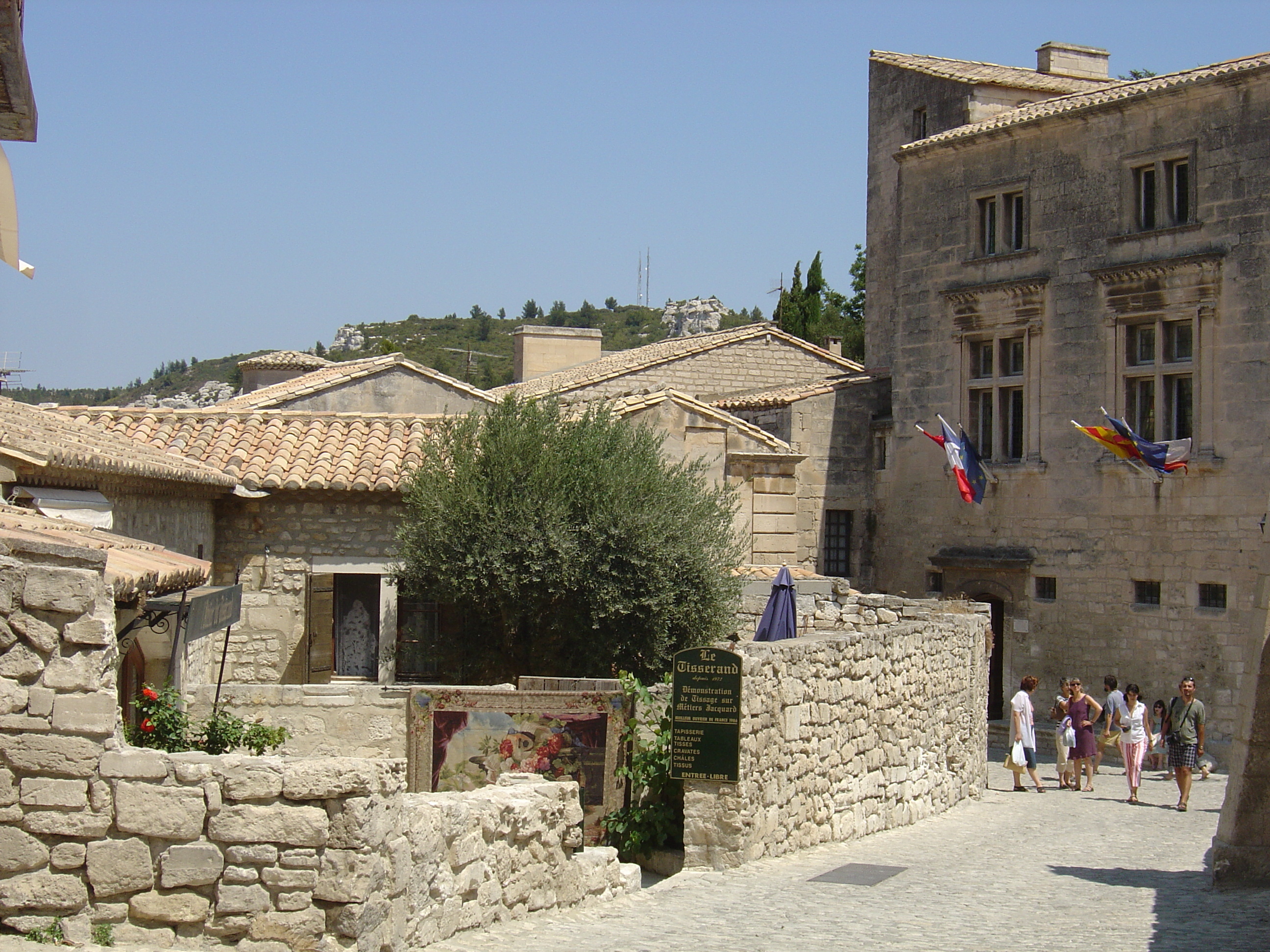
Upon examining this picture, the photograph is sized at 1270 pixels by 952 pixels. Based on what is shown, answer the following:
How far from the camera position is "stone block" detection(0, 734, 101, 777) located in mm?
5453

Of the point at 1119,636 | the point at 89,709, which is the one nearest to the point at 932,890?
the point at 89,709

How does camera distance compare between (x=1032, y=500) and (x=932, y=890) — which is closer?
(x=932, y=890)

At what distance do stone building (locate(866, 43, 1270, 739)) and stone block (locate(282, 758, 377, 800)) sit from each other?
18.5 meters

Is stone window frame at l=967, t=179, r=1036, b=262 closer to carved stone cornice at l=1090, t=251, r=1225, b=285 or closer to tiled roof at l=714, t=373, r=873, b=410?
carved stone cornice at l=1090, t=251, r=1225, b=285

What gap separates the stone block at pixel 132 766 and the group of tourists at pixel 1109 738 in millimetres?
12919

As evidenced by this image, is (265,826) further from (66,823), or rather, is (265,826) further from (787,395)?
(787,395)

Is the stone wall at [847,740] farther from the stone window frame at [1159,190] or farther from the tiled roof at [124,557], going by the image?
the stone window frame at [1159,190]

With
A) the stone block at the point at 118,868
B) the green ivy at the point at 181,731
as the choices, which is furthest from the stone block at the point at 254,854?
the green ivy at the point at 181,731

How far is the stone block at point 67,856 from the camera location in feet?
17.9

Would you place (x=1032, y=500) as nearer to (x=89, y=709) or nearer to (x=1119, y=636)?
(x=1119, y=636)

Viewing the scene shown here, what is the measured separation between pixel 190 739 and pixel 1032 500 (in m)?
19.5

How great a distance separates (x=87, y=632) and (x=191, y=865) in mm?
1067

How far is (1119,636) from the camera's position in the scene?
73.8ft

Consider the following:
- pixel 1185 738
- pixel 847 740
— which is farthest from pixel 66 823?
pixel 1185 738
